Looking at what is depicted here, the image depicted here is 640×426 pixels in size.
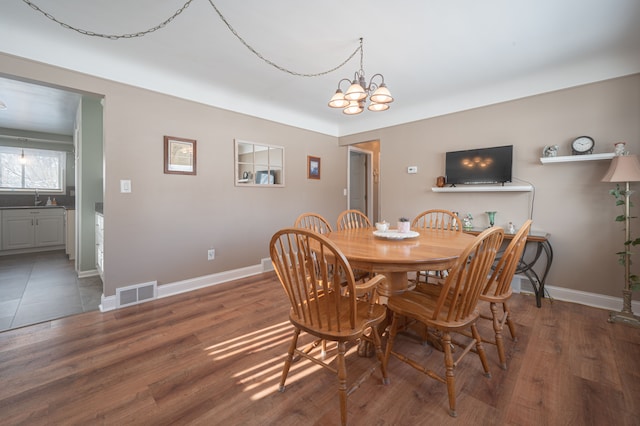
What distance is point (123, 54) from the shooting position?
246 centimetres

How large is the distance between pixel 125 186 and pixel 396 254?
2654 mm

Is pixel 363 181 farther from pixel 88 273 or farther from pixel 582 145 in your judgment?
pixel 88 273

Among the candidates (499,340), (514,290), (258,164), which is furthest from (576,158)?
(258,164)

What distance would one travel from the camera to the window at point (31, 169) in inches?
202

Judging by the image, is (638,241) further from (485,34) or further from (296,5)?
(296,5)

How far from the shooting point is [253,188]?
3.69 m

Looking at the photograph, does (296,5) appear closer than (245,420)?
No

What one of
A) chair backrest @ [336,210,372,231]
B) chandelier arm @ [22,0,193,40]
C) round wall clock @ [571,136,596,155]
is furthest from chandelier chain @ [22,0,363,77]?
round wall clock @ [571,136,596,155]

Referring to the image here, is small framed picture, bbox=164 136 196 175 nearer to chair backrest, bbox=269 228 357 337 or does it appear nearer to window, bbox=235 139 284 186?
window, bbox=235 139 284 186

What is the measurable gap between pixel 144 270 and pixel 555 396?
339cm

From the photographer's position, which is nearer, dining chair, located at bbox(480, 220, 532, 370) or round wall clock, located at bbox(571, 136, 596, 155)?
dining chair, located at bbox(480, 220, 532, 370)

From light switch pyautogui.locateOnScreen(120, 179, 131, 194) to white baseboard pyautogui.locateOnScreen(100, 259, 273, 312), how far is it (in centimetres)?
102

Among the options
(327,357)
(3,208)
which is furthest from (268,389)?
(3,208)

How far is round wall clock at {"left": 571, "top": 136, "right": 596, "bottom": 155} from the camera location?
259cm
